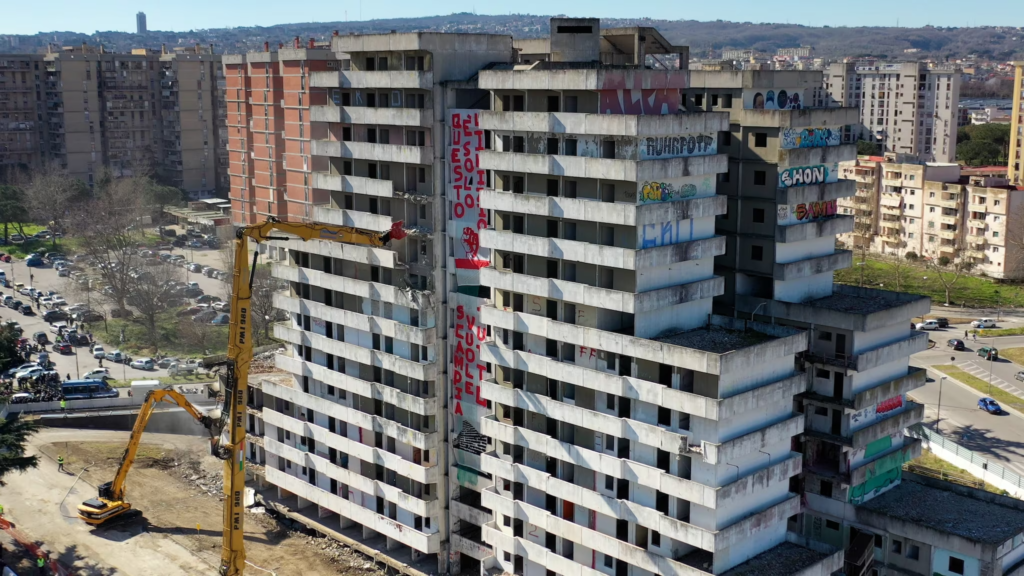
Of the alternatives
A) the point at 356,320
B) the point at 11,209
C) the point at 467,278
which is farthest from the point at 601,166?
the point at 11,209

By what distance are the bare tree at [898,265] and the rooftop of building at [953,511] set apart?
65.5 m

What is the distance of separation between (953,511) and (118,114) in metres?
136

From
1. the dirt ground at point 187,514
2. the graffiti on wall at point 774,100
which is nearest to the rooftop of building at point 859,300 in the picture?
the graffiti on wall at point 774,100

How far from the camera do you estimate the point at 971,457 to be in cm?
6494

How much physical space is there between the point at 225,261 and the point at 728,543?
75596 mm

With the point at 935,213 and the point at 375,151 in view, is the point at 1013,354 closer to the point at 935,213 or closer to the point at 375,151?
the point at 935,213

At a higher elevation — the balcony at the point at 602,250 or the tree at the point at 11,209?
the balcony at the point at 602,250

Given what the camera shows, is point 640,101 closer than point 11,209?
Yes

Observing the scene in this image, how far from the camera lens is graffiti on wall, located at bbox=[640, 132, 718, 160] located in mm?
41094

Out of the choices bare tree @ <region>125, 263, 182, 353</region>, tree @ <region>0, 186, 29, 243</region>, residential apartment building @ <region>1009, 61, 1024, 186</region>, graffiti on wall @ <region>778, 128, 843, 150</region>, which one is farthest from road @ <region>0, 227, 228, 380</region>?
residential apartment building @ <region>1009, 61, 1024, 186</region>

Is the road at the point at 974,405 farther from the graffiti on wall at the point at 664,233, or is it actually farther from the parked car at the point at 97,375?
the parked car at the point at 97,375

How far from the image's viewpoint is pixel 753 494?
1596 inches

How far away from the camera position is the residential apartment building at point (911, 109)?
16225 cm

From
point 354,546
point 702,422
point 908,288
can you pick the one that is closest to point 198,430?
point 354,546
